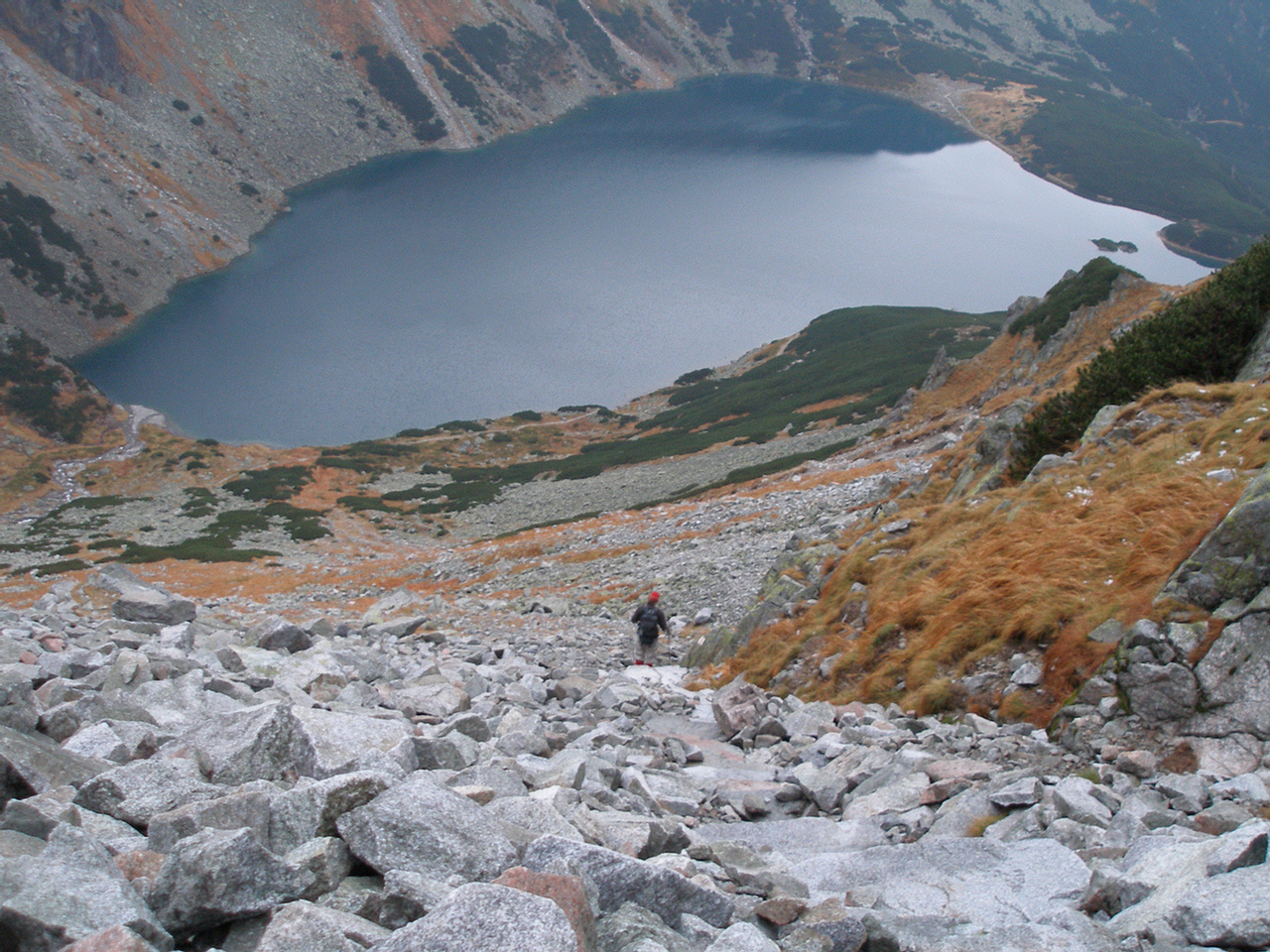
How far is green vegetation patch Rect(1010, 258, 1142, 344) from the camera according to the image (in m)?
43.3

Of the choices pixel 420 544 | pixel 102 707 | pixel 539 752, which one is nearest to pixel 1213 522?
pixel 539 752

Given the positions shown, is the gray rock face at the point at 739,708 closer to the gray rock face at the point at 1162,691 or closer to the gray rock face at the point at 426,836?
the gray rock face at the point at 1162,691

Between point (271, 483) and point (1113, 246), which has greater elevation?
point (1113, 246)

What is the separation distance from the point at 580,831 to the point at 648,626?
13079mm

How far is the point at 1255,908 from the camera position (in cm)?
461

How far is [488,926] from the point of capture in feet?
13.8

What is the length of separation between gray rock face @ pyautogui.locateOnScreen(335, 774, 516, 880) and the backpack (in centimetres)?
1373

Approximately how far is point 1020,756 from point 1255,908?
4.11 meters

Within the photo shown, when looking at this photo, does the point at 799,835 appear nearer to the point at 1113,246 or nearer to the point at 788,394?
the point at 788,394

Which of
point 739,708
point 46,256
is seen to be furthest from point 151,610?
point 46,256

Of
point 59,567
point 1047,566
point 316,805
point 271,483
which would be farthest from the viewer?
point 271,483

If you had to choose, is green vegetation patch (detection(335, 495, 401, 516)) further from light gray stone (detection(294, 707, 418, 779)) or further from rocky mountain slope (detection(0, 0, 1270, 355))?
rocky mountain slope (detection(0, 0, 1270, 355))

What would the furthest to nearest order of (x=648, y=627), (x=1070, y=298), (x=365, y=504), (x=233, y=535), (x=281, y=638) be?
(x=365, y=504) → (x=233, y=535) → (x=1070, y=298) → (x=648, y=627) → (x=281, y=638)

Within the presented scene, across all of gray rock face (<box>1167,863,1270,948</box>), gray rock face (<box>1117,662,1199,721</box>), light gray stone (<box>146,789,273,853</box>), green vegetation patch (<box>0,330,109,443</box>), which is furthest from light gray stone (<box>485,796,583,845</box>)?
green vegetation patch (<box>0,330,109,443</box>)
